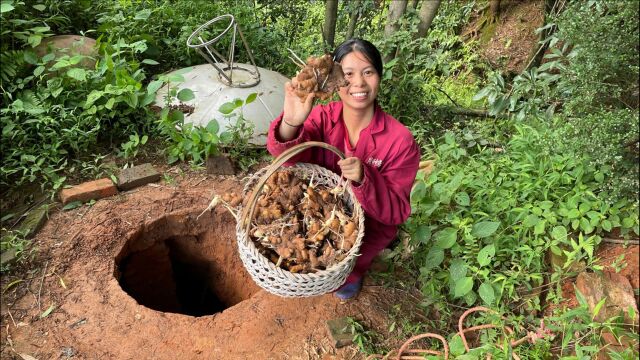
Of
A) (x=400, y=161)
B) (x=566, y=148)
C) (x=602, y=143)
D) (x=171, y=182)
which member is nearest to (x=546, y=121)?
(x=566, y=148)

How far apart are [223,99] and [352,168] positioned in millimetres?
1995

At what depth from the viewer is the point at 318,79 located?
1.86 metres

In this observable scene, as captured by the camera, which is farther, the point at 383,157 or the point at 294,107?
the point at 383,157

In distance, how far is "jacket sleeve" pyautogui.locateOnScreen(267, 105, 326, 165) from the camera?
207 centimetres

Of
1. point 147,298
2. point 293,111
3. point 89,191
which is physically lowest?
point 147,298

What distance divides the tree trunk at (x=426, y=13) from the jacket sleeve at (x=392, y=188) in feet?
7.20

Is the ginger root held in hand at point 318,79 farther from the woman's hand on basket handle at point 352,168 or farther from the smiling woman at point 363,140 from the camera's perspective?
the woman's hand on basket handle at point 352,168

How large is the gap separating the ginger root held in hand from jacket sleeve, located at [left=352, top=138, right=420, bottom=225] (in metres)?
0.38

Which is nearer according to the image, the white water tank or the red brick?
the red brick

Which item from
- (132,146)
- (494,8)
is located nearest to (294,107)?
(132,146)

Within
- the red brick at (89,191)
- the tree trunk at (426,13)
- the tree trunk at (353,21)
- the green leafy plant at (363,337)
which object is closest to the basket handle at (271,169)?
the green leafy plant at (363,337)

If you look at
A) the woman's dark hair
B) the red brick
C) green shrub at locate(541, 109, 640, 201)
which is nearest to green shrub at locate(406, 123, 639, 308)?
green shrub at locate(541, 109, 640, 201)

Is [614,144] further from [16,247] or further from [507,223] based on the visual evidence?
[16,247]

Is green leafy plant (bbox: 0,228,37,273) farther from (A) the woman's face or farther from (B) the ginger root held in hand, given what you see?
(A) the woman's face
